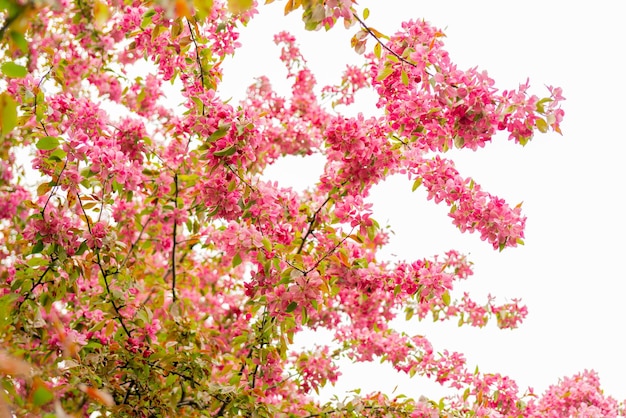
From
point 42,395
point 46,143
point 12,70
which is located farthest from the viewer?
point 46,143

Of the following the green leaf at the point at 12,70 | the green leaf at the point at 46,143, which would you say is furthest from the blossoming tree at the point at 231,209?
the green leaf at the point at 12,70

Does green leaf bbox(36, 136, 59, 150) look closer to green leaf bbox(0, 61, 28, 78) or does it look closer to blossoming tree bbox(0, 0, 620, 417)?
blossoming tree bbox(0, 0, 620, 417)

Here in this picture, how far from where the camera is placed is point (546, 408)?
3.76 meters

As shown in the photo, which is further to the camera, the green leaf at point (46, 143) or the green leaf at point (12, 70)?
the green leaf at point (46, 143)

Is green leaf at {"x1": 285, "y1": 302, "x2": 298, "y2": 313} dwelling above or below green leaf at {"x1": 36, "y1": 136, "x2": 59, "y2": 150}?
below

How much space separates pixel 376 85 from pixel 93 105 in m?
1.27

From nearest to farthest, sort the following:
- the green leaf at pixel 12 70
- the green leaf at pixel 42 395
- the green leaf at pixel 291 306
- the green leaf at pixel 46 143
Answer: the green leaf at pixel 42 395 < the green leaf at pixel 12 70 < the green leaf at pixel 46 143 < the green leaf at pixel 291 306

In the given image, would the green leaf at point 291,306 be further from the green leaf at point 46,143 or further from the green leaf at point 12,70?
the green leaf at point 12,70

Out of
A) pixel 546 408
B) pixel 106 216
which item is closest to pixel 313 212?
pixel 106 216

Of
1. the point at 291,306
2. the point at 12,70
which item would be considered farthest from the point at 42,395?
the point at 291,306

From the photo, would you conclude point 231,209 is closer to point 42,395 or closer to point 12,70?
point 12,70

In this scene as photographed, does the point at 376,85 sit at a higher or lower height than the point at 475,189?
higher

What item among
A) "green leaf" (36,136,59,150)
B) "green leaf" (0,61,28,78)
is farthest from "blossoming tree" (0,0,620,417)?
"green leaf" (0,61,28,78)

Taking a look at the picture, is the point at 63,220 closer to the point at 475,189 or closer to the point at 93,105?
the point at 93,105
